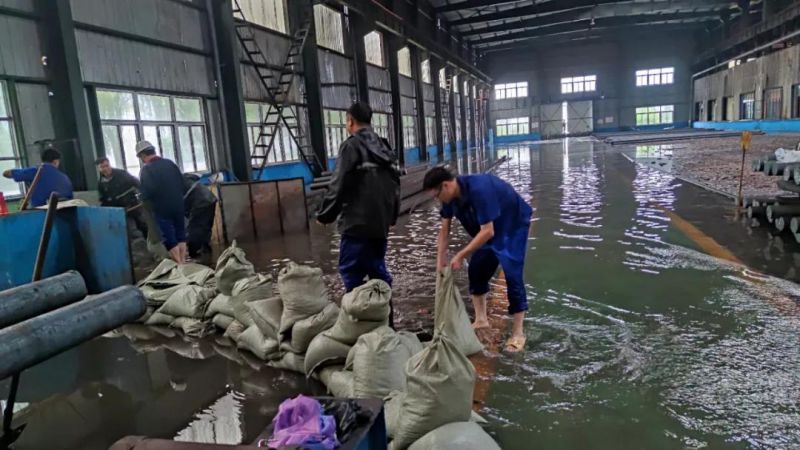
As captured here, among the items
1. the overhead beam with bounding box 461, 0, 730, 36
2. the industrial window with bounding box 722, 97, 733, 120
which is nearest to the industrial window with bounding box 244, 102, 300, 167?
the overhead beam with bounding box 461, 0, 730, 36

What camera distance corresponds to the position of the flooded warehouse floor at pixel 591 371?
7.23ft

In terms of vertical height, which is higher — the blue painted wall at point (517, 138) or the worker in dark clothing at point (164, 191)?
the blue painted wall at point (517, 138)

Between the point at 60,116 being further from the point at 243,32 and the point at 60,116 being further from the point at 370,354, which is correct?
the point at 370,354

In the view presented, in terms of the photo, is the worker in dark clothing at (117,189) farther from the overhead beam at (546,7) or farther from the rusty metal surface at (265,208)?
the overhead beam at (546,7)

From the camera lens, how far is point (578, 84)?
130ft

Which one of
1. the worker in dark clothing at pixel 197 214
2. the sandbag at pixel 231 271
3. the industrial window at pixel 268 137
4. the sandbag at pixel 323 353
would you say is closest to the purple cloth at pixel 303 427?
the sandbag at pixel 323 353

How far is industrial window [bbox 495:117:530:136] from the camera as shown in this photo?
41.8 m

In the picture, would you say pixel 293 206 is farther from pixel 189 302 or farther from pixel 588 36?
pixel 588 36

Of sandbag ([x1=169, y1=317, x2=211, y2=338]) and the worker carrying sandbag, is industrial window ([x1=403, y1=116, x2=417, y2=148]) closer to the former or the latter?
sandbag ([x1=169, y1=317, x2=211, y2=338])

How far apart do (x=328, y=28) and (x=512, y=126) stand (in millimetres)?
29641

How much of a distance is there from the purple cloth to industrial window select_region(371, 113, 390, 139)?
59.9 ft

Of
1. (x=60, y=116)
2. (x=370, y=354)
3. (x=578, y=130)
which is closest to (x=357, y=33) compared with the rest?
(x=60, y=116)

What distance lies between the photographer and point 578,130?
40656mm

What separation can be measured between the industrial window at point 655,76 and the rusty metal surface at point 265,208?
1500 inches
